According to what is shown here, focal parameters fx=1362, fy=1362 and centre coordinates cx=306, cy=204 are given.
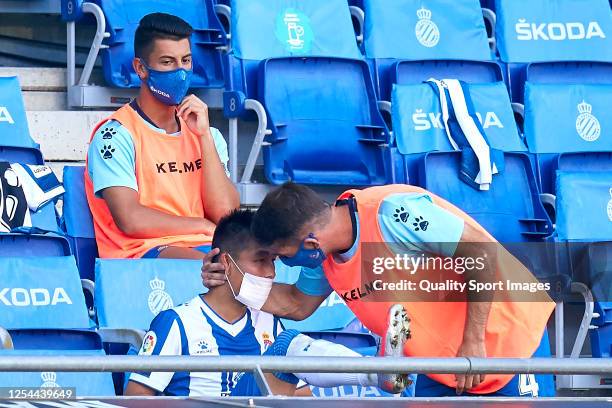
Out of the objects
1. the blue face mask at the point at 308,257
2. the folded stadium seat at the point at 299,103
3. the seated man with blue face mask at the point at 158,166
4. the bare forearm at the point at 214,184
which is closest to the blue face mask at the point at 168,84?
the seated man with blue face mask at the point at 158,166

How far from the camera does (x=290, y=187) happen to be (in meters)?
3.62

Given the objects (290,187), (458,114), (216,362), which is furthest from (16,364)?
(458,114)

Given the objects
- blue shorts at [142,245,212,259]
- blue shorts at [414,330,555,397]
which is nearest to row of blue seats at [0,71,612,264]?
blue shorts at [142,245,212,259]

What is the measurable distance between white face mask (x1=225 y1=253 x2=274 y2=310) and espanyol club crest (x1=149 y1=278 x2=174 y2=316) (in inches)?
28.6

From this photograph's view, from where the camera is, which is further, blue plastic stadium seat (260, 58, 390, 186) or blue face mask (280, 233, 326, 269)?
blue plastic stadium seat (260, 58, 390, 186)

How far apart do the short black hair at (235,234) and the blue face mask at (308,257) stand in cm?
21

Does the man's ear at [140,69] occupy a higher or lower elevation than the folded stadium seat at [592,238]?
higher

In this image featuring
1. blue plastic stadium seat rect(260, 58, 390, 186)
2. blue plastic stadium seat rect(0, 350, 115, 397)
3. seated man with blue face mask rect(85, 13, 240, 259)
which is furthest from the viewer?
blue plastic stadium seat rect(260, 58, 390, 186)

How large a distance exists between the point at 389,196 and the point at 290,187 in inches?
10.9

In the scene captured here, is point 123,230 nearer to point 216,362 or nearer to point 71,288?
point 71,288

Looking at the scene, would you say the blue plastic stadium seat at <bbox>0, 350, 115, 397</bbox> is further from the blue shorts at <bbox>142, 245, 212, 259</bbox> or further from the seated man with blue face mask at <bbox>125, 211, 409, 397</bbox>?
the blue shorts at <bbox>142, 245, 212, 259</bbox>

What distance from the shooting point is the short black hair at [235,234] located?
389 centimetres

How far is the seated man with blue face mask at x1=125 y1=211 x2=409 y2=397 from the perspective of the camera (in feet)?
11.9

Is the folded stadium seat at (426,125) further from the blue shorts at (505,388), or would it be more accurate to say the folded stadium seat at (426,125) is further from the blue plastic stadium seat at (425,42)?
the blue shorts at (505,388)
